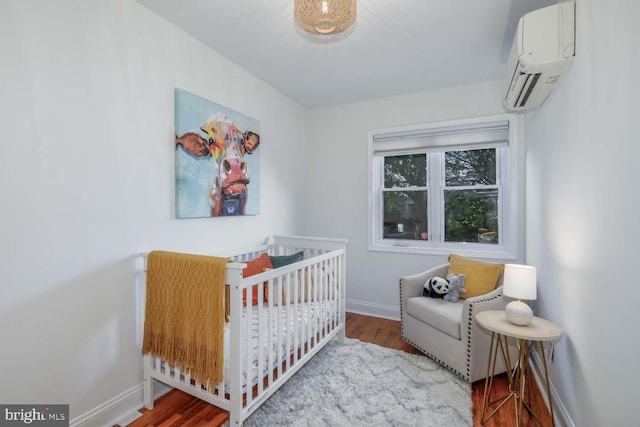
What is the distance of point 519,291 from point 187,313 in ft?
5.98

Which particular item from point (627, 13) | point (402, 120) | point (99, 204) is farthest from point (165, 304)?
point (402, 120)

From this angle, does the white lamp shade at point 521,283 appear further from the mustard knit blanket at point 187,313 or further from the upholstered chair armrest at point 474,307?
the mustard knit blanket at point 187,313

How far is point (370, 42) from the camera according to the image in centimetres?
223

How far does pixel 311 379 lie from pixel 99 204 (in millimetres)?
1687

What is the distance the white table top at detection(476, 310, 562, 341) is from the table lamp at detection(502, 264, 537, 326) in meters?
0.04

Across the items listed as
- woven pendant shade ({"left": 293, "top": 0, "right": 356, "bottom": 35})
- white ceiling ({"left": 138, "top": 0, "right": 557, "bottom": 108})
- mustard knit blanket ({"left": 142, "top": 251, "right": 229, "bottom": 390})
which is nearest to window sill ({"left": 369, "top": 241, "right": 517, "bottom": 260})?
white ceiling ({"left": 138, "top": 0, "right": 557, "bottom": 108})

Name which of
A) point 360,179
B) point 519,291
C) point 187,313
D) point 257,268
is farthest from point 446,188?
point 187,313

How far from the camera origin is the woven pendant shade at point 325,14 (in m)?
1.38

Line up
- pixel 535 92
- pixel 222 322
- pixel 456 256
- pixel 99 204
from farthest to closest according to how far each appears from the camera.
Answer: pixel 456 256 → pixel 535 92 → pixel 99 204 → pixel 222 322

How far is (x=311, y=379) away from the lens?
82.5 inches

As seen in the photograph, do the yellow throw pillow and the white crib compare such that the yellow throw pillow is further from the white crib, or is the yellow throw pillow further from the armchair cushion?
the white crib

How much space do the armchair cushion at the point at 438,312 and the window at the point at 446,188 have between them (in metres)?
0.76

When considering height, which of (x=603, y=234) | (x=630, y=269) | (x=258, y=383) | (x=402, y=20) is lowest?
(x=258, y=383)

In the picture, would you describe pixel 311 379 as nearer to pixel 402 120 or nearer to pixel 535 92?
pixel 535 92
